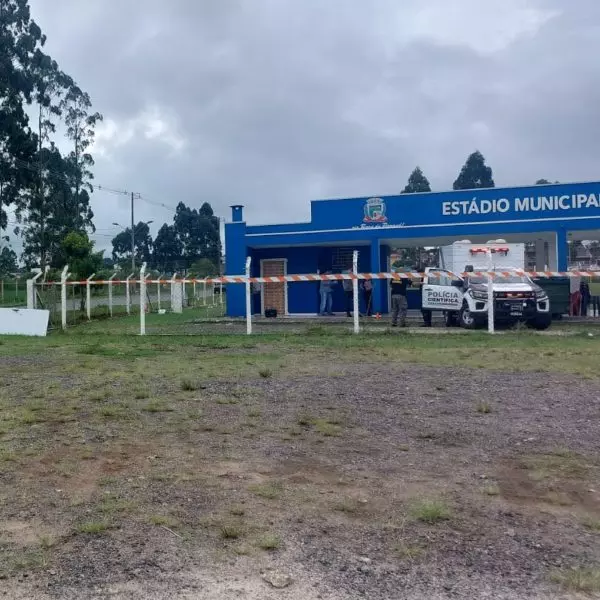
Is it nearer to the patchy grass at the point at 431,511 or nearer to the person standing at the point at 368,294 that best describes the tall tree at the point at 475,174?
the person standing at the point at 368,294

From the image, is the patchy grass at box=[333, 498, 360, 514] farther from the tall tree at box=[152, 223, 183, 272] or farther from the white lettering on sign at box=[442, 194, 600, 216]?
the tall tree at box=[152, 223, 183, 272]

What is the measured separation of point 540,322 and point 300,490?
14.4 meters

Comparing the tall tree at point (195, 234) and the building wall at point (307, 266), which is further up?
the tall tree at point (195, 234)

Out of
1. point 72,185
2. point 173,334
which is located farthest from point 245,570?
point 72,185

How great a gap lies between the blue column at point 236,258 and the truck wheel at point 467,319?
32.6 feet

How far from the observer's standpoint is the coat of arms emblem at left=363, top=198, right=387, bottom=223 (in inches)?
987

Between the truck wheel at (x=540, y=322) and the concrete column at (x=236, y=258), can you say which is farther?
the concrete column at (x=236, y=258)

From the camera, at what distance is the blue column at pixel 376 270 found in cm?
2497

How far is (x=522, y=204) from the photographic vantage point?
23656mm

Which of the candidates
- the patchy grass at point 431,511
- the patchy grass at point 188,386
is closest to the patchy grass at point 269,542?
the patchy grass at point 431,511

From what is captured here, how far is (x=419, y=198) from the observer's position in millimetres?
24812

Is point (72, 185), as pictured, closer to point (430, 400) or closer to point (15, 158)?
point (15, 158)

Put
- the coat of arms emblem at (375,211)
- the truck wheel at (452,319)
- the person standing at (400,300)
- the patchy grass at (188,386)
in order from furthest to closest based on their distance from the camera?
the coat of arms emblem at (375,211) < the truck wheel at (452,319) < the person standing at (400,300) < the patchy grass at (188,386)

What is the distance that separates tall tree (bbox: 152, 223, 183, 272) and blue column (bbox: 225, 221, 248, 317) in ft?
199
